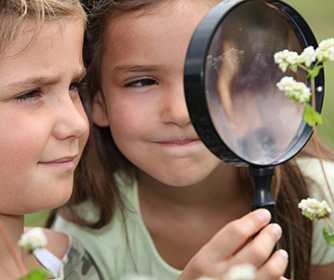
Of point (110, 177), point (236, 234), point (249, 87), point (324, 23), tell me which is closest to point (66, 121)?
point (249, 87)

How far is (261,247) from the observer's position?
1302 mm

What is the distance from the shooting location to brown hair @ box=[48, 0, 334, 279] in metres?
2.14

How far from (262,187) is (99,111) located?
1037 mm

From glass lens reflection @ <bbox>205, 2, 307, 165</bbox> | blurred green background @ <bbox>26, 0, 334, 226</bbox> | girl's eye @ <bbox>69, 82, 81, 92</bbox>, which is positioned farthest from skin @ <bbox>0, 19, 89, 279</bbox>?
blurred green background @ <bbox>26, 0, 334, 226</bbox>

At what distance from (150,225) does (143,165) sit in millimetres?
472

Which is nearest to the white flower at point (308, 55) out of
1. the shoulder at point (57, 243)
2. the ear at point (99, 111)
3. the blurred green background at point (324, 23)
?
the ear at point (99, 111)

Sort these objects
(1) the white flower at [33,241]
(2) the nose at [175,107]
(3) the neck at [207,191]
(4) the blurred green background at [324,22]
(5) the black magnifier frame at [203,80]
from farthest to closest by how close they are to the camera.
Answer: (4) the blurred green background at [324,22], (3) the neck at [207,191], (2) the nose at [175,107], (5) the black magnifier frame at [203,80], (1) the white flower at [33,241]

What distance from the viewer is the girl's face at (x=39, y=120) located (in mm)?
1615

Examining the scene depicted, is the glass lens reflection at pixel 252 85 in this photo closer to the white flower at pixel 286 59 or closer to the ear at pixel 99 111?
the white flower at pixel 286 59

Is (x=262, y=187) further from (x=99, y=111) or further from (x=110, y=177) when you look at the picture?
(x=110, y=177)

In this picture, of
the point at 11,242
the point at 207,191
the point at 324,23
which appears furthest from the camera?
the point at 324,23

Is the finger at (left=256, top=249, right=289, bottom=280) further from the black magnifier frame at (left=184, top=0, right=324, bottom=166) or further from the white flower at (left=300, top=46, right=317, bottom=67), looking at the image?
the white flower at (left=300, top=46, right=317, bottom=67)

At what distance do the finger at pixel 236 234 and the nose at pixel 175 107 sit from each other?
2.07 ft

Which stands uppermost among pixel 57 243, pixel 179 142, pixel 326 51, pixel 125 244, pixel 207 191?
pixel 326 51
